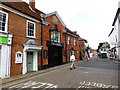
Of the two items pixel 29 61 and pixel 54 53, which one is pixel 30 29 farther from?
pixel 54 53

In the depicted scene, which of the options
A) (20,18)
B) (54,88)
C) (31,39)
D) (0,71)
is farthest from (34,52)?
(54,88)

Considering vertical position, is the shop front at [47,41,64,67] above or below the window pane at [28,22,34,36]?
below

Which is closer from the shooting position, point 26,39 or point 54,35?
point 26,39

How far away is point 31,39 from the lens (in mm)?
16281

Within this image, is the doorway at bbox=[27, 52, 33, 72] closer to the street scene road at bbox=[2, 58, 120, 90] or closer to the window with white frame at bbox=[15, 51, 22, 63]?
the window with white frame at bbox=[15, 51, 22, 63]

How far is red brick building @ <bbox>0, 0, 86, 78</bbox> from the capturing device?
42.2 feet

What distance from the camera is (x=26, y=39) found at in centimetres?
1569

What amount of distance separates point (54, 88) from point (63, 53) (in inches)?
658

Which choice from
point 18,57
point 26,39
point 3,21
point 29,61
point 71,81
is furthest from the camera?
point 29,61

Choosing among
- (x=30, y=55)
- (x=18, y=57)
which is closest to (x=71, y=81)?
(x=18, y=57)

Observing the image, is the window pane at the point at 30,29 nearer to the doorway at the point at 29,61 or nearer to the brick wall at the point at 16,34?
the brick wall at the point at 16,34

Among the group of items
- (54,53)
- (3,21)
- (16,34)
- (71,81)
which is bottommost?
(71,81)

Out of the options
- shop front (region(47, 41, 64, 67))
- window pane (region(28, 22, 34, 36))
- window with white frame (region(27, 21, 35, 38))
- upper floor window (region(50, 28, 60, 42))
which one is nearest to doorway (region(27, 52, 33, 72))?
window with white frame (region(27, 21, 35, 38))

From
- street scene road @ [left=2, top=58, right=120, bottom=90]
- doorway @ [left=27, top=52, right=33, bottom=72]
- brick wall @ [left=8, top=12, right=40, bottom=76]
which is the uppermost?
brick wall @ [left=8, top=12, right=40, bottom=76]
